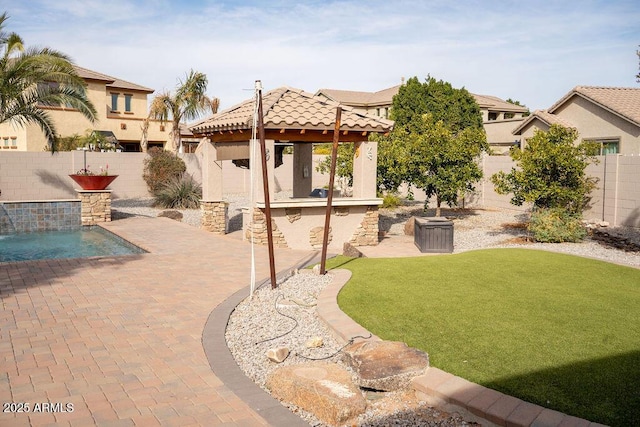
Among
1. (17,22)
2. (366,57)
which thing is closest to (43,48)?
(17,22)

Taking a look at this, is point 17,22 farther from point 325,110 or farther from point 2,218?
point 325,110

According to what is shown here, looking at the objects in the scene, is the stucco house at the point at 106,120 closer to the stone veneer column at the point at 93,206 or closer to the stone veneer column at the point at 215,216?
the stone veneer column at the point at 93,206

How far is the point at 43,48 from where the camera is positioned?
63.0 ft

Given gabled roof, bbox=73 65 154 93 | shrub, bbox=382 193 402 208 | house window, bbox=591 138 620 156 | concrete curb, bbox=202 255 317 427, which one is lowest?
concrete curb, bbox=202 255 317 427

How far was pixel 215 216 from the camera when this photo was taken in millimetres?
16828

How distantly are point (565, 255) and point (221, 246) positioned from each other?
821 centimetres

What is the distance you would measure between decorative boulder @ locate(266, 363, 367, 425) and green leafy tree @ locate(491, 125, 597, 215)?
37.6 feet

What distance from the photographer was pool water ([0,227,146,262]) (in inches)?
540

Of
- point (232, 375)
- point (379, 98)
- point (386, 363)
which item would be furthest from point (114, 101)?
point (386, 363)

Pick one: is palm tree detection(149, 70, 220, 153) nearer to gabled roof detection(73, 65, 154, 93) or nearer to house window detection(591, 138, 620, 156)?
gabled roof detection(73, 65, 154, 93)

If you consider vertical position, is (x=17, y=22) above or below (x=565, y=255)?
above

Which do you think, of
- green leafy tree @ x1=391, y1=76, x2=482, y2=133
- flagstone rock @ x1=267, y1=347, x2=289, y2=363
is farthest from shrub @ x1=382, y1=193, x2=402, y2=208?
green leafy tree @ x1=391, y1=76, x2=482, y2=133

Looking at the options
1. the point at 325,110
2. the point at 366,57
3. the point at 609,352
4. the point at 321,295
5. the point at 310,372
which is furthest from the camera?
the point at 366,57

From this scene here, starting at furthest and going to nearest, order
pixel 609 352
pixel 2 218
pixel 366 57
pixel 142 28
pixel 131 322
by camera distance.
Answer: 1. pixel 366 57
2. pixel 142 28
3. pixel 2 218
4. pixel 131 322
5. pixel 609 352
